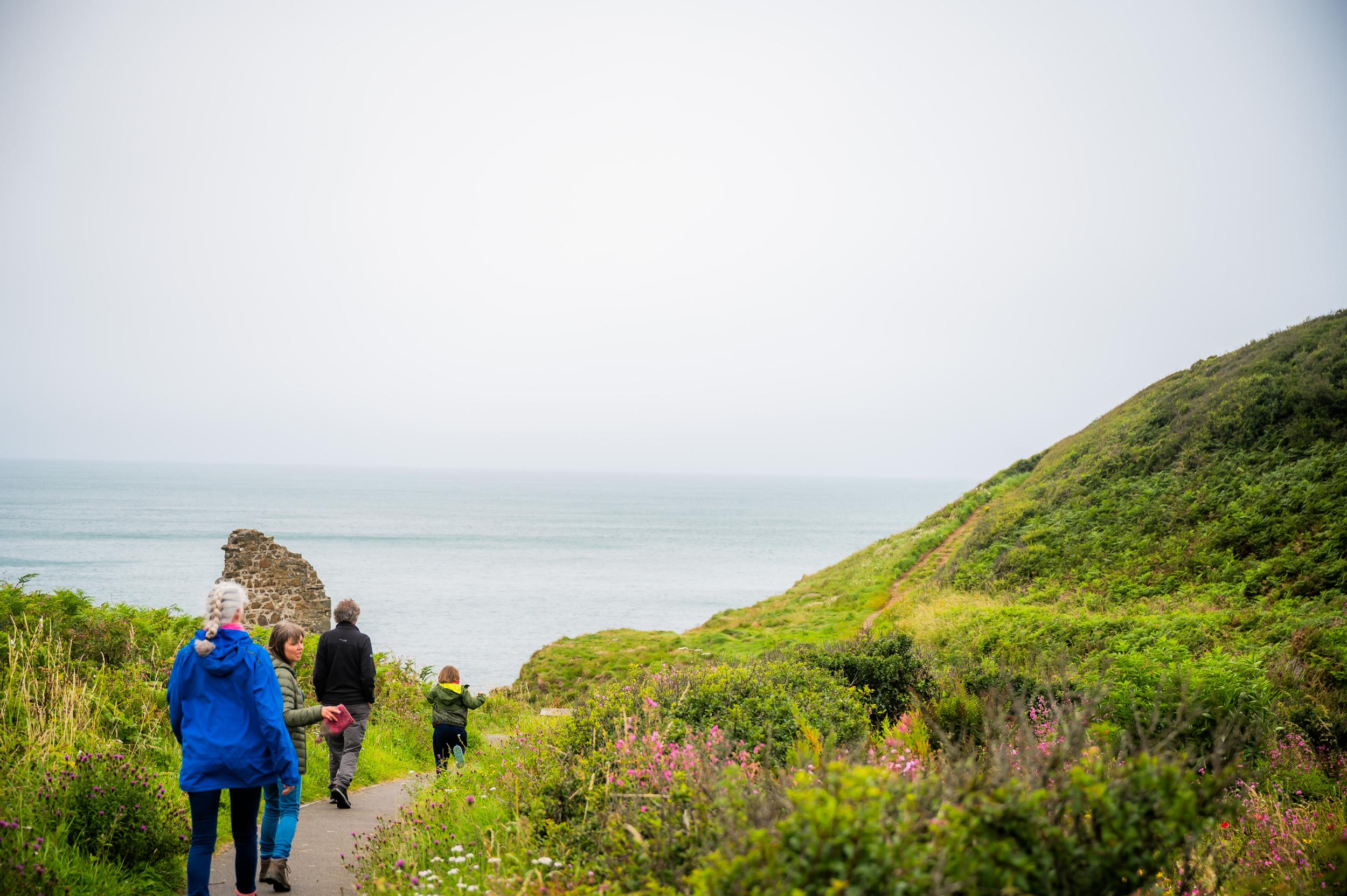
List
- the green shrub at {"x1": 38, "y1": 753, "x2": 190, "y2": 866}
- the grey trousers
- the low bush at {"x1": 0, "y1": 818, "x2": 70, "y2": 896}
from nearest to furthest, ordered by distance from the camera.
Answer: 1. the low bush at {"x1": 0, "y1": 818, "x2": 70, "y2": 896}
2. the green shrub at {"x1": 38, "y1": 753, "x2": 190, "y2": 866}
3. the grey trousers

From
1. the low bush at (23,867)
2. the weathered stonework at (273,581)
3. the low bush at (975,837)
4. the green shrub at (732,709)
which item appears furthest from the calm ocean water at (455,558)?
the low bush at (975,837)

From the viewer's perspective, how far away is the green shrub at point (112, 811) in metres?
4.86

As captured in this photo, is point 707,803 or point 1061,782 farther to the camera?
point 707,803

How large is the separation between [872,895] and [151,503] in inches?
6941

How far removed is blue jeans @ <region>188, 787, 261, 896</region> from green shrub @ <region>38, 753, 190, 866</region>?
88cm

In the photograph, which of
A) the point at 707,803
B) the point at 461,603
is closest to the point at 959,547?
the point at 707,803

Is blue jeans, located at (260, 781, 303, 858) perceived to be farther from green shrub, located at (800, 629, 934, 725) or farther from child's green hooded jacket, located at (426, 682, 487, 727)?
green shrub, located at (800, 629, 934, 725)

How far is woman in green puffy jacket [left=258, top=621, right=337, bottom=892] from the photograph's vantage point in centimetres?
510

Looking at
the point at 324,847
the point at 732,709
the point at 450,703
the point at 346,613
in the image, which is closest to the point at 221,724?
the point at 324,847

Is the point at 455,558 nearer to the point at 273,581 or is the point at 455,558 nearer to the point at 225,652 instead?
the point at 273,581

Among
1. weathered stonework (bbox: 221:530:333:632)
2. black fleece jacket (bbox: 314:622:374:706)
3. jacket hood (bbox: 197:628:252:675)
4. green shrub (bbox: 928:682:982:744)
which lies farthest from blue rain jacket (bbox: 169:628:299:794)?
weathered stonework (bbox: 221:530:333:632)

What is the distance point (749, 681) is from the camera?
258 inches

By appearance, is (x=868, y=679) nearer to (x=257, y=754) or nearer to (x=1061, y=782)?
(x=1061, y=782)

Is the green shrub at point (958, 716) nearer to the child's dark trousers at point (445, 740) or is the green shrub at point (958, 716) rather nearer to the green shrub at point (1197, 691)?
the green shrub at point (1197, 691)
